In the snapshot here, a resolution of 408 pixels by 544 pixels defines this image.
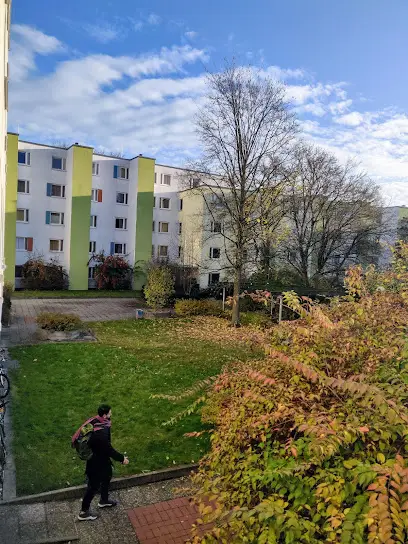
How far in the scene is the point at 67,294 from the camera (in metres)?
29.5

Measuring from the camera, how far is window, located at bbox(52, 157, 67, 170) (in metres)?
32.8

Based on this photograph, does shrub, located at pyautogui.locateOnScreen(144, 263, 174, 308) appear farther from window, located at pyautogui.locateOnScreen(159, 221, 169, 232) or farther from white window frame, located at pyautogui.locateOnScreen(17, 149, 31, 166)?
white window frame, located at pyautogui.locateOnScreen(17, 149, 31, 166)

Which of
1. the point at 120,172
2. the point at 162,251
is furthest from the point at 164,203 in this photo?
the point at 120,172

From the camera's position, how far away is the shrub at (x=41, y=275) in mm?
30438

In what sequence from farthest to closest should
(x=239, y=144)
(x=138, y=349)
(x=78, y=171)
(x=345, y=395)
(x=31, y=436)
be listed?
(x=78, y=171) → (x=239, y=144) → (x=138, y=349) → (x=31, y=436) → (x=345, y=395)

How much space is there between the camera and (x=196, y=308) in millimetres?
22656

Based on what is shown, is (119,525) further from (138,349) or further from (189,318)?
(189,318)

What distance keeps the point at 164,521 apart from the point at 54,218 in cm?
3086

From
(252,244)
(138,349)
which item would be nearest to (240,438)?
(138,349)

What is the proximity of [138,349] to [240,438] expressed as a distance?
1153cm

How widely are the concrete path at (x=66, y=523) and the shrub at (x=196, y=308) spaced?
1625 cm

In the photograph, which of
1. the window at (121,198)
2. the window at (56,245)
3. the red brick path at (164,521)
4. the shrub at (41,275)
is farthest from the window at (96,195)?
the red brick path at (164,521)

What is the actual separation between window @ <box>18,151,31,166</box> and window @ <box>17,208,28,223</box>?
11.6 ft

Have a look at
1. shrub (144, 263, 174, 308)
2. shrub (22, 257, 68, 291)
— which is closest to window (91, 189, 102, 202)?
shrub (22, 257, 68, 291)
